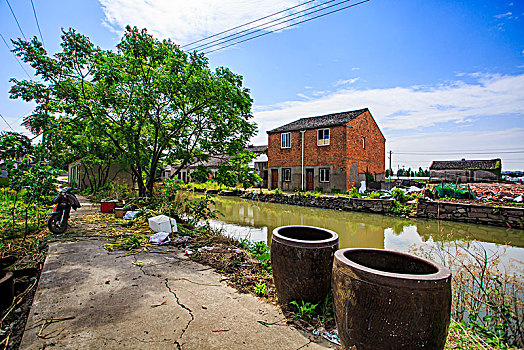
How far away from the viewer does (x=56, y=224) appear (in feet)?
18.8

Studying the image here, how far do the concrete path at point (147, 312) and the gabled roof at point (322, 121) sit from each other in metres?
17.8

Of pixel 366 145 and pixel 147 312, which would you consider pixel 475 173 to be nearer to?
pixel 366 145

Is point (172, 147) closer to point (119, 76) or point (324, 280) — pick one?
point (119, 76)

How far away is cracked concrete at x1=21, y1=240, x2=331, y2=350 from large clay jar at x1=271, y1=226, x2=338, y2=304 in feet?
0.98

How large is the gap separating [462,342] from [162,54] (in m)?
9.38

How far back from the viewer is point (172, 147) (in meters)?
8.70

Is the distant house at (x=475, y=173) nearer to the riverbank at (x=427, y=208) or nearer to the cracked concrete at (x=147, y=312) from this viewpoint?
the riverbank at (x=427, y=208)

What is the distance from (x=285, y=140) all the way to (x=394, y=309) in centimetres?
2107

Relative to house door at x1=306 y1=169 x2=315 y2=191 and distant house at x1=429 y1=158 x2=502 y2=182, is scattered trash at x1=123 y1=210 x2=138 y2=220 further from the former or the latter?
distant house at x1=429 y1=158 x2=502 y2=182

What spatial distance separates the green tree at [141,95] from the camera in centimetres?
746

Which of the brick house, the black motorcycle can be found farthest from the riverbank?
the black motorcycle

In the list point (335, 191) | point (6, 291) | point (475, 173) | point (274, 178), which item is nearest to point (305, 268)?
point (6, 291)

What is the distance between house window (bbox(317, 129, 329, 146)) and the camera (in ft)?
65.2

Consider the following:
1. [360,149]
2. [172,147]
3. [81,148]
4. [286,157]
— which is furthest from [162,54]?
[360,149]
